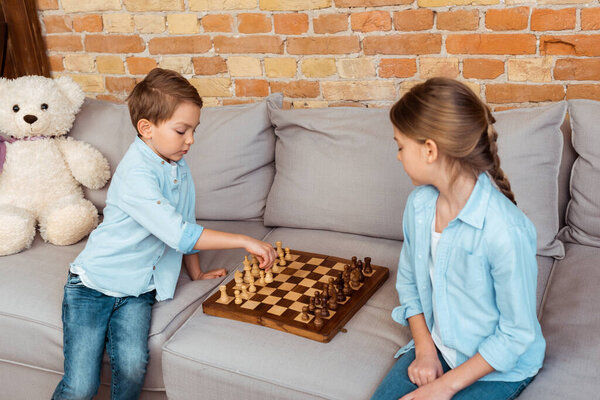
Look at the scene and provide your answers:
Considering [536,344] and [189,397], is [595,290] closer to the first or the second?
[536,344]

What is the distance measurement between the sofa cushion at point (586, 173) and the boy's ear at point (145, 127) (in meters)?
1.27

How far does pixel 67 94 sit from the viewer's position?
2.34 m

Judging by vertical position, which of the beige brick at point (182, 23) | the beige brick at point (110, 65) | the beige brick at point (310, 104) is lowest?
the beige brick at point (310, 104)

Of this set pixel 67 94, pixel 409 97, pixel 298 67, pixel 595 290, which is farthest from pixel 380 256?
pixel 67 94

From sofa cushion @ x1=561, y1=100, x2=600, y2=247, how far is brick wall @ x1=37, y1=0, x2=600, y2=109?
1.04ft

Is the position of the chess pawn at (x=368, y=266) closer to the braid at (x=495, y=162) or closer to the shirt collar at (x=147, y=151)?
the braid at (x=495, y=162)

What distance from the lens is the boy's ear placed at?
1635 millimetres

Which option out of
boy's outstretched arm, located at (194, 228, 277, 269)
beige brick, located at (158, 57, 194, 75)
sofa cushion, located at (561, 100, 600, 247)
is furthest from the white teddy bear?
sofa cushion, located at (561, 100, 600, 247)

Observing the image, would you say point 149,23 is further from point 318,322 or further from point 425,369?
point 425,369

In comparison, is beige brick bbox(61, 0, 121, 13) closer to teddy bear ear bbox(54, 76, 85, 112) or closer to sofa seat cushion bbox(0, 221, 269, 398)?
teddy bear ear bbox(54, 76, 85, 112)

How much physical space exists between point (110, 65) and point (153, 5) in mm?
408

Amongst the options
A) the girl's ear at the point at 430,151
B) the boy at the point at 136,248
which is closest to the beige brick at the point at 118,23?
the boy at the point at 136,248

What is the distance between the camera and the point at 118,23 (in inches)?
105

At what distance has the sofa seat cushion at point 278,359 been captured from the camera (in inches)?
52.7
